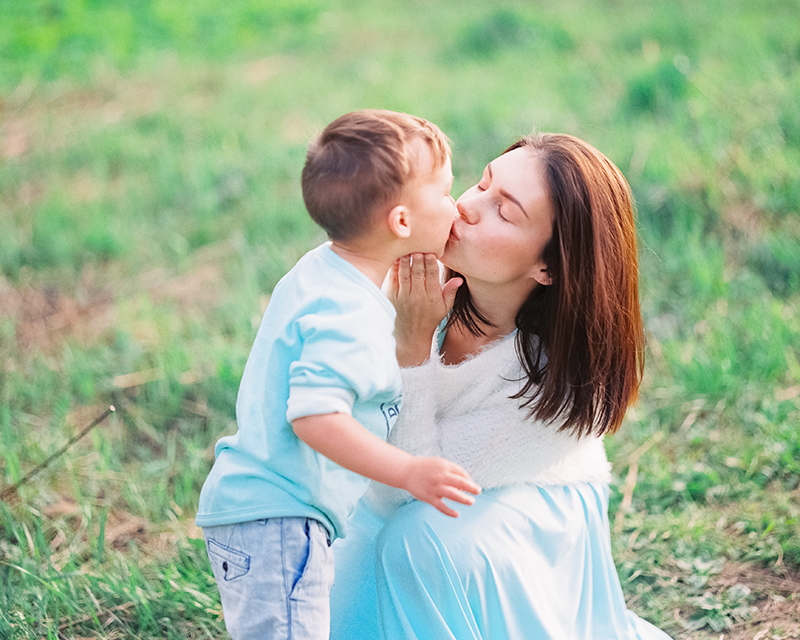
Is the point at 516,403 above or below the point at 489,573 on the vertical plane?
above

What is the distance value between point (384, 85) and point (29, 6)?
358 cm

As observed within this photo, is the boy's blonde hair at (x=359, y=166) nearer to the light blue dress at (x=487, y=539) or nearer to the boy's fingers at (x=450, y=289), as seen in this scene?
the boy's fingers at (x=450, y=289)

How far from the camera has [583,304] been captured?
184 centimetres

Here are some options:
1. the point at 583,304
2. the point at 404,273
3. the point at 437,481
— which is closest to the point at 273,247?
the point at 404,273

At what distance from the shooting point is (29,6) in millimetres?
7020

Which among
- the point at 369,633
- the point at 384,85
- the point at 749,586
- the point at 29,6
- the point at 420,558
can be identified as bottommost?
the point at 749,586

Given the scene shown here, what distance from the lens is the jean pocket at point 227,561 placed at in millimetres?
1602

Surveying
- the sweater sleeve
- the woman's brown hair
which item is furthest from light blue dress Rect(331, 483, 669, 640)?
the woman's brown hair

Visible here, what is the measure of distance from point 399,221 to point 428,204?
75 mm

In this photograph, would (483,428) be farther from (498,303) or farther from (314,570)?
(314,570)

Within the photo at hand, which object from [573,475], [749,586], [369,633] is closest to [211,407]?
[369,633]

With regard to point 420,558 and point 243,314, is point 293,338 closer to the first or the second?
point 420,558

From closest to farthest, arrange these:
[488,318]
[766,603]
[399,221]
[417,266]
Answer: [399,221] → [417,266] → [488,318] → [766,603]

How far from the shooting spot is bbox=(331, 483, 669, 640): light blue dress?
6.05ft
